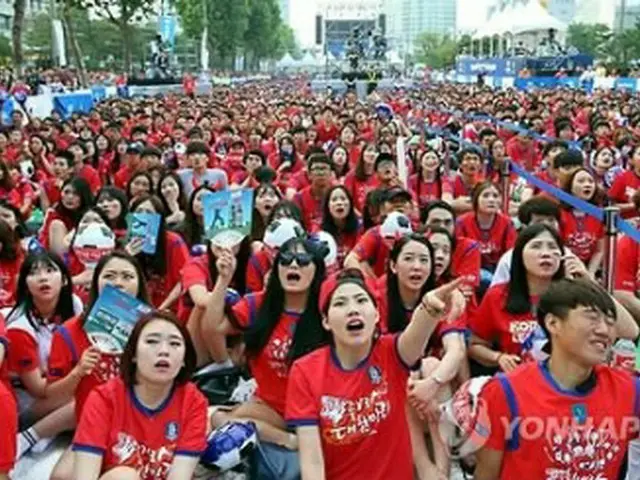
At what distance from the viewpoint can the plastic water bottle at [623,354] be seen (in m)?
4.22

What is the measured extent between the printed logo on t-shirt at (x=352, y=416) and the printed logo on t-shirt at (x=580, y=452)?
797 millimetres

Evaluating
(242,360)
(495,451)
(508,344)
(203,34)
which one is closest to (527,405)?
(495,451)

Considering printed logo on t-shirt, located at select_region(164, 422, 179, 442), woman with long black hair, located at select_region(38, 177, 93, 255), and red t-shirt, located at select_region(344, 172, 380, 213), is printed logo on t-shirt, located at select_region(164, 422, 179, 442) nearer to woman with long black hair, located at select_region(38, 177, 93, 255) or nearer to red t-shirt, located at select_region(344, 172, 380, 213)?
woman with long black hair, located at select_region(38, 177, 93, 255)

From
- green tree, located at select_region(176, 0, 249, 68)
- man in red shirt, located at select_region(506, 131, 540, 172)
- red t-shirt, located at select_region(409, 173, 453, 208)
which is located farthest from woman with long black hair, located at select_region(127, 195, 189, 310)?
green tree, located at select_region(176, 0, 249, 68)

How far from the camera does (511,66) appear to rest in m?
41.1

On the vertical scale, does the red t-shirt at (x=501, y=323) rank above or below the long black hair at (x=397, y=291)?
below

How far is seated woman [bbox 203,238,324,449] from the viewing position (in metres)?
4.46

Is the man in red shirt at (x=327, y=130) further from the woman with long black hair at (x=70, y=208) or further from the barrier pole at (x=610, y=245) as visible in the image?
the barrier pole at (x=610, y=245)

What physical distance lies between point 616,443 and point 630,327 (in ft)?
3.98

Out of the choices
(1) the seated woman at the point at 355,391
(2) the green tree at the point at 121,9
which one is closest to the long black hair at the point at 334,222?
(1) the seated woman at the point at 355,391

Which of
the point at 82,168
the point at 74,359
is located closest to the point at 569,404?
the point at 74,359

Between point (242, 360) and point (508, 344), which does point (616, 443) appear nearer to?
point (508, 344)

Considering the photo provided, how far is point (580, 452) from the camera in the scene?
3.03 metres

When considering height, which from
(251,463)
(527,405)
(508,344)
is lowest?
(251,463)
